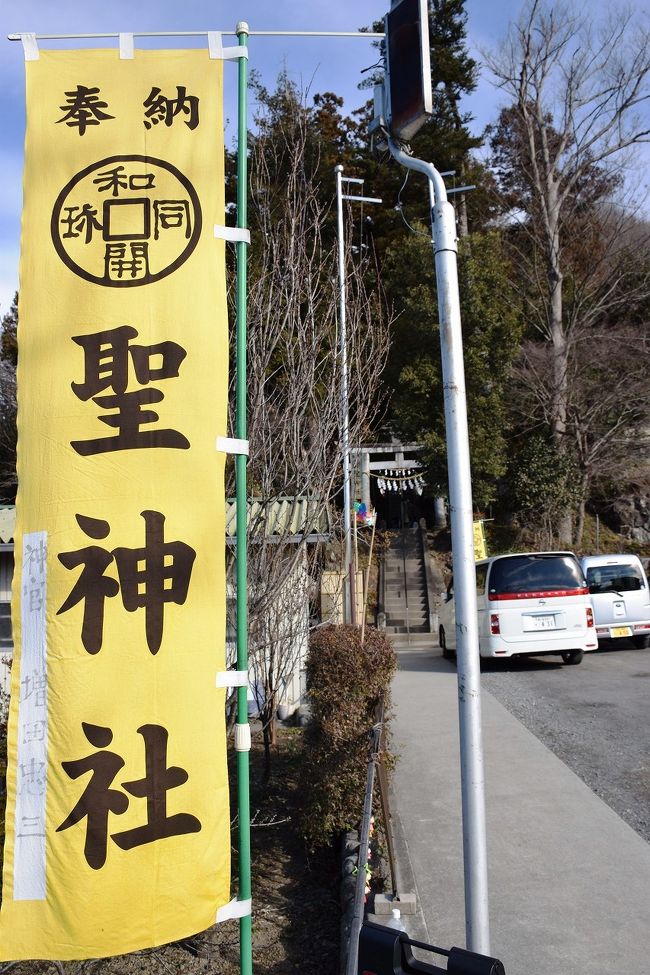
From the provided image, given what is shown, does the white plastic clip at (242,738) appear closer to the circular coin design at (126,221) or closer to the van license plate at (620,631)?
the circular coin design at (126,221)

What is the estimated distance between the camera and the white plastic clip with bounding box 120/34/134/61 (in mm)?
3771

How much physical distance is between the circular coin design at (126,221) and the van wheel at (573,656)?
1170 cm

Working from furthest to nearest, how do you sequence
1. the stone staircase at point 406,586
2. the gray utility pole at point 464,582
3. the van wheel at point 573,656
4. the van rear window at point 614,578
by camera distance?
1. the stone staircase at point 406,586
2. the van rear window at point 614,578
3. the van wheel at point 573,656
4. the gray utility pole at point 464,582

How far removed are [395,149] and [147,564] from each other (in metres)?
2.22

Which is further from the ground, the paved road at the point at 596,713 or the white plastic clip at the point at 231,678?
the white plastic clip at the point at 231,678

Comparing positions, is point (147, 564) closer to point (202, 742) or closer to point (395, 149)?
point (202, 742)

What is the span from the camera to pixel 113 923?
3.26 m

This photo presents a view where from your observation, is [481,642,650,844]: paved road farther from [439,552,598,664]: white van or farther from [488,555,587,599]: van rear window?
[488,555,587,599]: van rear window

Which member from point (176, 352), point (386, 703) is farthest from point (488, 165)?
point (176, 352)

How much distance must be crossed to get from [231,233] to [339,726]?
370 cm

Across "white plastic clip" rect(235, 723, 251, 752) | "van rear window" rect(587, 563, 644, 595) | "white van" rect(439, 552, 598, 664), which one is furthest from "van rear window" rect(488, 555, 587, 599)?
"white plastic clip" rect(235, 723, 251, 752)

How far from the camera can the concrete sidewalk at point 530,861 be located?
4.37 meters

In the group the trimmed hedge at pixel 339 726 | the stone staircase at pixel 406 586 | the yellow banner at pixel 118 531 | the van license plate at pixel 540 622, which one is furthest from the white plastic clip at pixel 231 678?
Result: the stone staircase at pixel 406 586

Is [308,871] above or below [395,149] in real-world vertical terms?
below
